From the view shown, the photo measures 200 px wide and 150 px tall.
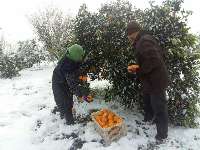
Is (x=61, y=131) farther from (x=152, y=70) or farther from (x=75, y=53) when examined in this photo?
(x=152, y=70)

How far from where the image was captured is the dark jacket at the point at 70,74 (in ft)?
21.3

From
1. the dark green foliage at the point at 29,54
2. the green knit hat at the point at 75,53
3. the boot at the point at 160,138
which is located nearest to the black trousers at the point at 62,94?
the green knit hat at the point at 75,53

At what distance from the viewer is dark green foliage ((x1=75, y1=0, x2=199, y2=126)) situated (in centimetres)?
648

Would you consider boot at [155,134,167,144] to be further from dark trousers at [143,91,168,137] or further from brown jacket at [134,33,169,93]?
brown jacket at [134,33,169,93]

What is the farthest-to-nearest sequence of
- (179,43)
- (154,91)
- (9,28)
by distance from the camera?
(9,28) < (179,43) < (154,91)

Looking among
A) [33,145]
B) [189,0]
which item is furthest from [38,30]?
[189,0]

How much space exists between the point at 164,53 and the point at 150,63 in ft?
2.45

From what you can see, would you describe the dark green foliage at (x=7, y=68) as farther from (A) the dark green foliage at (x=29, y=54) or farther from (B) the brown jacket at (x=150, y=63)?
(B) the brown jacket at (x=150, y=63)

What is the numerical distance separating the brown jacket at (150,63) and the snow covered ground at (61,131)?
95cm

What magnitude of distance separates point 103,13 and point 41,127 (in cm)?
255

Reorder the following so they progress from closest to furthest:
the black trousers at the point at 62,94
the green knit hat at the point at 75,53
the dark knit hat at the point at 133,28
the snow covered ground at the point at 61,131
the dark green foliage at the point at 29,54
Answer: the dark knit hat at the point at 133,28 → the snow covered ground at the point at 61,131 → the green knit hat at the point at 75,53 → the black trousers at the point at 62,94 → the dark green foliage at the point at 29,54

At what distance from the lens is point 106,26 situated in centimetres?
689

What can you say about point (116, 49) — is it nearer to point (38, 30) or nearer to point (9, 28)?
point (38, 30)

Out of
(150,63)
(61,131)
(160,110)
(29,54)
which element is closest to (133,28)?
(150,63)
